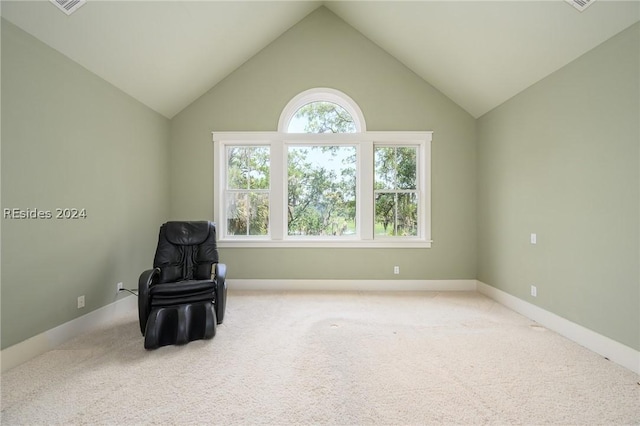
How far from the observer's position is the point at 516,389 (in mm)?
1837

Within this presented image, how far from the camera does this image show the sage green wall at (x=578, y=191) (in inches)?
84.2

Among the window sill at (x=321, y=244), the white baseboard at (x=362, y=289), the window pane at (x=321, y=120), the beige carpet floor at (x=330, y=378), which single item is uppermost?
the window pane at (x=321, y=120)

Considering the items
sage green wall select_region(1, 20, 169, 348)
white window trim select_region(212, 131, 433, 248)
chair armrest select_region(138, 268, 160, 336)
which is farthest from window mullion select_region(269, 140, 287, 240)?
chair armrest select_region(138, 268, 160, 336)

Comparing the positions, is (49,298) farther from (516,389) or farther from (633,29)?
(633,29)

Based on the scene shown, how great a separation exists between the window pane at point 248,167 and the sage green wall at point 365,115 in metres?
0.29

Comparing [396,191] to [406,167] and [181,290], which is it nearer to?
[406,167]

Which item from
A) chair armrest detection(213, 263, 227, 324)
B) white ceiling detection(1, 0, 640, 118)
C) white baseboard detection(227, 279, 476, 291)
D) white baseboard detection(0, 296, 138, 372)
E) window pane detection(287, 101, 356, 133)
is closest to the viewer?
white baseboard detection(0, 296, 138, 372)

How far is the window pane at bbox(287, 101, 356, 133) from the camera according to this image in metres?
4.26

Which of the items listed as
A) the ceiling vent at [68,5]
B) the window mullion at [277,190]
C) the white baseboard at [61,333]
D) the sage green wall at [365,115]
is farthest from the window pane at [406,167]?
the white baseboard at [61,333]

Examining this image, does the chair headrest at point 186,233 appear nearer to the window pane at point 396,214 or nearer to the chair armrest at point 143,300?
the chair armrest at point 143,300

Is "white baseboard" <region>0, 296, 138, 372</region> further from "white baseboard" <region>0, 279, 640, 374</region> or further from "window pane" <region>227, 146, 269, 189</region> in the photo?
"window pane" <region>227, 146, 269, 189</region>

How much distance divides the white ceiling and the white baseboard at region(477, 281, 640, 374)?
2.40 meters

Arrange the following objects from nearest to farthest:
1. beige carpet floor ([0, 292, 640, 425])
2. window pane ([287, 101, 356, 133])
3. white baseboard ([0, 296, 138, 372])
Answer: beige carpet floor ([0, 292, 640, 425]), white baseboard ([0, 296, 138, 372]), window pane ([287, 101, 356, 133])

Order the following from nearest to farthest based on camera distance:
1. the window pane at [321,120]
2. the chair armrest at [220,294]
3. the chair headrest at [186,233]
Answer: the chair armrest at [220,294], the chair headrest at [186,233], the window pane at [321,120]
